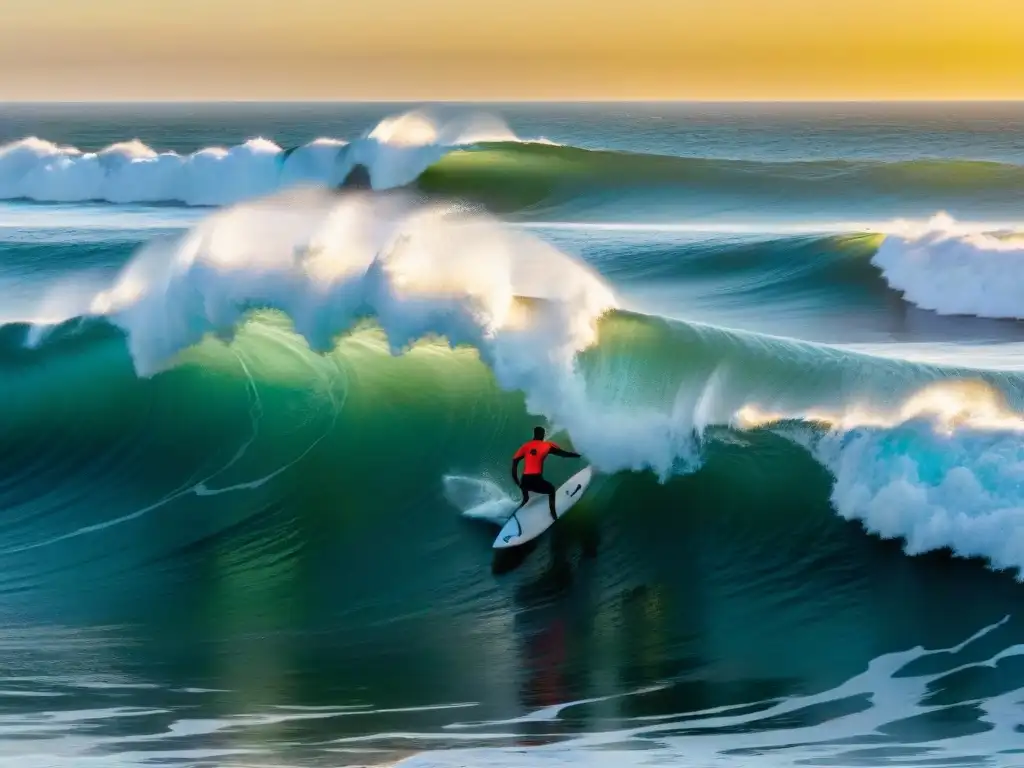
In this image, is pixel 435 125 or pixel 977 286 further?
pixel 435 125

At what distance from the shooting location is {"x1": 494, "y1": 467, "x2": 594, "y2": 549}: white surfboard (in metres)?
8.98

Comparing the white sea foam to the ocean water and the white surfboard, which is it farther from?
the white surfboard

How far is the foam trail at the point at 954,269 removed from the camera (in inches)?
692

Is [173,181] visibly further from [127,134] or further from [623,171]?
[127,134]

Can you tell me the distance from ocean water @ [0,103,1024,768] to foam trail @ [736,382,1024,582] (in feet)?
0.07

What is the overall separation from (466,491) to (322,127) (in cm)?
5331

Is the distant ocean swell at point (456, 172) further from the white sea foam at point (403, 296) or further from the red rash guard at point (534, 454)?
the red rash guard at point (534, 454)

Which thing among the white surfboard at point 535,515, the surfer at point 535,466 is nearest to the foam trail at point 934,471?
the white surfboard at point 535,515

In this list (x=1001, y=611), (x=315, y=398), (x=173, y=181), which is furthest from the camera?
(x=173, y=181)

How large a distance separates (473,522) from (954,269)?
11.1 meters

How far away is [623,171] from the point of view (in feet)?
94.4

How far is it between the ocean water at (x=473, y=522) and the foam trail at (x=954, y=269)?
58cm

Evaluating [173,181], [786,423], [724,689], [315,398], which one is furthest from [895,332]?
[173,181]

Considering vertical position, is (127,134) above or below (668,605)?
above
